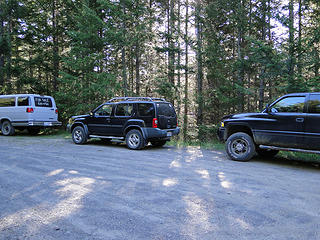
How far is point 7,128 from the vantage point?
14.4 meters

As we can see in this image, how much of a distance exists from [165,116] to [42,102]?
8.47 metres

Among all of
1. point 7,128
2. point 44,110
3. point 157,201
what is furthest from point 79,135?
point 157,201

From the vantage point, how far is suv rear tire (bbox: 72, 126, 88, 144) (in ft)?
35.8

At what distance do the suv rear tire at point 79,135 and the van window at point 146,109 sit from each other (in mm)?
3122

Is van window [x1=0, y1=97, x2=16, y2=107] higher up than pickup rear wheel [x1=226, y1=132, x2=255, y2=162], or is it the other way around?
van window [x1=0, y1=97, x2=16, y2=107]

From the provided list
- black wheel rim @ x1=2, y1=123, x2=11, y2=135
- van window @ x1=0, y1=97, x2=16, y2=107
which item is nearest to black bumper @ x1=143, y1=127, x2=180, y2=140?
van window @ x1=0, y1=97, x2=16, y2=107

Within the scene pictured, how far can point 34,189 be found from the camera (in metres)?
4.45

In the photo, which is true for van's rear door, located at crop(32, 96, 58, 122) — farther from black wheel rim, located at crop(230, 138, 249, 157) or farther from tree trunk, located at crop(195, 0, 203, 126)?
black wheel rim, located at crop(230, 138, 249, 157)

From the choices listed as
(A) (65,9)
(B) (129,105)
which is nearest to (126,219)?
(B) (129,105)

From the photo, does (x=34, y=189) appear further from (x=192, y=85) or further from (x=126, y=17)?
(x=192, y=85)

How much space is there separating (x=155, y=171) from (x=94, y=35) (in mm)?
12619

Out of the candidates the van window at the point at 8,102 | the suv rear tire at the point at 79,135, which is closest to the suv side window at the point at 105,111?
the suv rear tire at the point at 79,135

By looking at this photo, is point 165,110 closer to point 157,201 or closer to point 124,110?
point 124,110

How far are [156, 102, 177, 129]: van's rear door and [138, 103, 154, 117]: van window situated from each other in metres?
0.27
